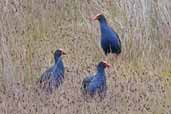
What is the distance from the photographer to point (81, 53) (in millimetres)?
7605

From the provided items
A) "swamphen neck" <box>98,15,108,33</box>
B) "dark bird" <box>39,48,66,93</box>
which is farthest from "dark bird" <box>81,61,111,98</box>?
"swamphen neck" <box>98,15,108,33</box>

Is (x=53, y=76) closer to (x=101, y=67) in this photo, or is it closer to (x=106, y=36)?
(x=101, y=67)

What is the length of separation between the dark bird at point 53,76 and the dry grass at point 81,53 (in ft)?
0.26

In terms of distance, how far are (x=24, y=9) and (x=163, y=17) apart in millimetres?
1535

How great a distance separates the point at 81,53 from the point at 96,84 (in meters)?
1.07

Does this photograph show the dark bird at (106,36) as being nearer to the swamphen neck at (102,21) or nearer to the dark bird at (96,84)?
the swamphen neck at (102,21)

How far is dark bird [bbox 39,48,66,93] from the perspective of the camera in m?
6.27

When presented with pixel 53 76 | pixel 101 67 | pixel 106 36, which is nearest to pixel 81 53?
pixel 106 36

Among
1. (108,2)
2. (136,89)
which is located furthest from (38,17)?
(136,89)

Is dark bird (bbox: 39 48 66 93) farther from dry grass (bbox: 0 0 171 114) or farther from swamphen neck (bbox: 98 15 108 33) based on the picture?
swamphen neck (bbox: 98 15 108 33)

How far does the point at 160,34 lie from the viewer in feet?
25.1

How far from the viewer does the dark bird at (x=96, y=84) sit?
6375 mm

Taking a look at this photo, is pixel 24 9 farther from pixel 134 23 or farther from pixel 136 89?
pixel 136 89

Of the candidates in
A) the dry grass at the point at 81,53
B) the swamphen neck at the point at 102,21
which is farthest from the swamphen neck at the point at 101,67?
the swamphen neck at the point at 102,21
